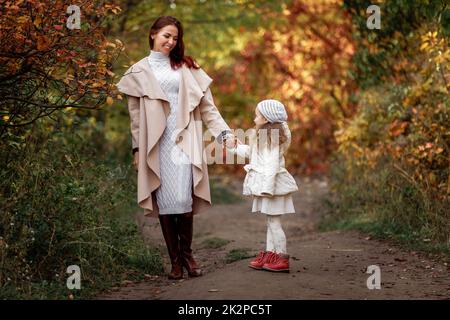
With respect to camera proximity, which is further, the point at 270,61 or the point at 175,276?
the point at 270,61

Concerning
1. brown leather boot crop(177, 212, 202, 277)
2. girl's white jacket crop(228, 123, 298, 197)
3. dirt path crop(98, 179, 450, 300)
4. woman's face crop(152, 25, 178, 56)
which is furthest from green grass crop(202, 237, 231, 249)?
woman's face crop(152, 25, 178, 56)

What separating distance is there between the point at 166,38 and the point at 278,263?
193 centimetres

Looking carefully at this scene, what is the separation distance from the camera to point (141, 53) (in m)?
12.3

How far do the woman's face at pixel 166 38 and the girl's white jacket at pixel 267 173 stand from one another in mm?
969

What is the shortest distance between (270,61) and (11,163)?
39.1ft

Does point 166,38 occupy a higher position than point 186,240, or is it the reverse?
point 166,38

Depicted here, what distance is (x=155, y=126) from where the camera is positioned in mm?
6359

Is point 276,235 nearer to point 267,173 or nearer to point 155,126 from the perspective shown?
point 267,173

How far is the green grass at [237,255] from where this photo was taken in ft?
23.9

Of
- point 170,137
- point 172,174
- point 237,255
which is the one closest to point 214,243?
point 237,255

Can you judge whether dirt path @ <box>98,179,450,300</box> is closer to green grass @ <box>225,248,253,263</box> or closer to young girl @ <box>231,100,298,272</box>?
green grass @ <box>225,248,253,263</box>

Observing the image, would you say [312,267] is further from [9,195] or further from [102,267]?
[9,195]
